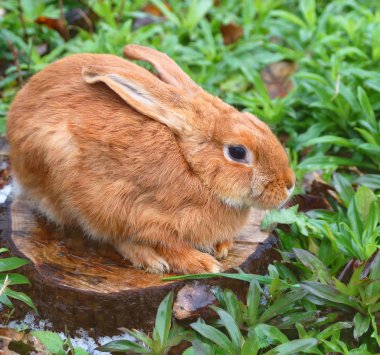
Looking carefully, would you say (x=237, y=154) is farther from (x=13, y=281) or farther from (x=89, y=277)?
(x=13, y=281)

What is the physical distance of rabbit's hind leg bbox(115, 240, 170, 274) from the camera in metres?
3.89

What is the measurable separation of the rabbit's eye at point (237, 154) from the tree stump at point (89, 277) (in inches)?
22.3

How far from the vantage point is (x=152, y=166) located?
3.81 metres

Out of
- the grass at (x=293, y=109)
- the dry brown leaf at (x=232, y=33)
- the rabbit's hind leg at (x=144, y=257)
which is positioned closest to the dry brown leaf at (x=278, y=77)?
the grass at (x=293, y=109)

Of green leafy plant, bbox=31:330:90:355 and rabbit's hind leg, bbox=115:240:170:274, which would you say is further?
rabbit's hind leg, bbox=115:240:170:274

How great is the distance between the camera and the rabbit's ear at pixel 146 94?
3.85m

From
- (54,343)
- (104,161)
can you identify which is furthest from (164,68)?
(54,343)

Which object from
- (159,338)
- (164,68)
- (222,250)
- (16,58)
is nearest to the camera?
(159,338)

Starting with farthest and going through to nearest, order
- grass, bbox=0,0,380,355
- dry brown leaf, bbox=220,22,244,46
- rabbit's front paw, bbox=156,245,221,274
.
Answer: dry brown leaf, bbox=220,22,244,46 → rabbit's front paw, bbox=156,245,221,274 → grass, bbox=0,0,380,355

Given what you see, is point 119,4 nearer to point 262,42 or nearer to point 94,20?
point 94,20

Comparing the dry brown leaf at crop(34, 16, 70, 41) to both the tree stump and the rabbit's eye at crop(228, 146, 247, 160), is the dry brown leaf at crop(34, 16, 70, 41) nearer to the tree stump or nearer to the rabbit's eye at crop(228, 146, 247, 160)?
the tree stump

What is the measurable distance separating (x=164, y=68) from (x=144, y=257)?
111 cm

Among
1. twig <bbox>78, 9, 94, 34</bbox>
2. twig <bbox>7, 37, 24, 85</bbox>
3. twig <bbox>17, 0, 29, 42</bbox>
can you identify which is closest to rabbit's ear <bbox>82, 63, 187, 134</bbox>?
twig <bbox>7, 37, 24, 85</bbox>

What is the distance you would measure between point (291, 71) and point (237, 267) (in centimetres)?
289
